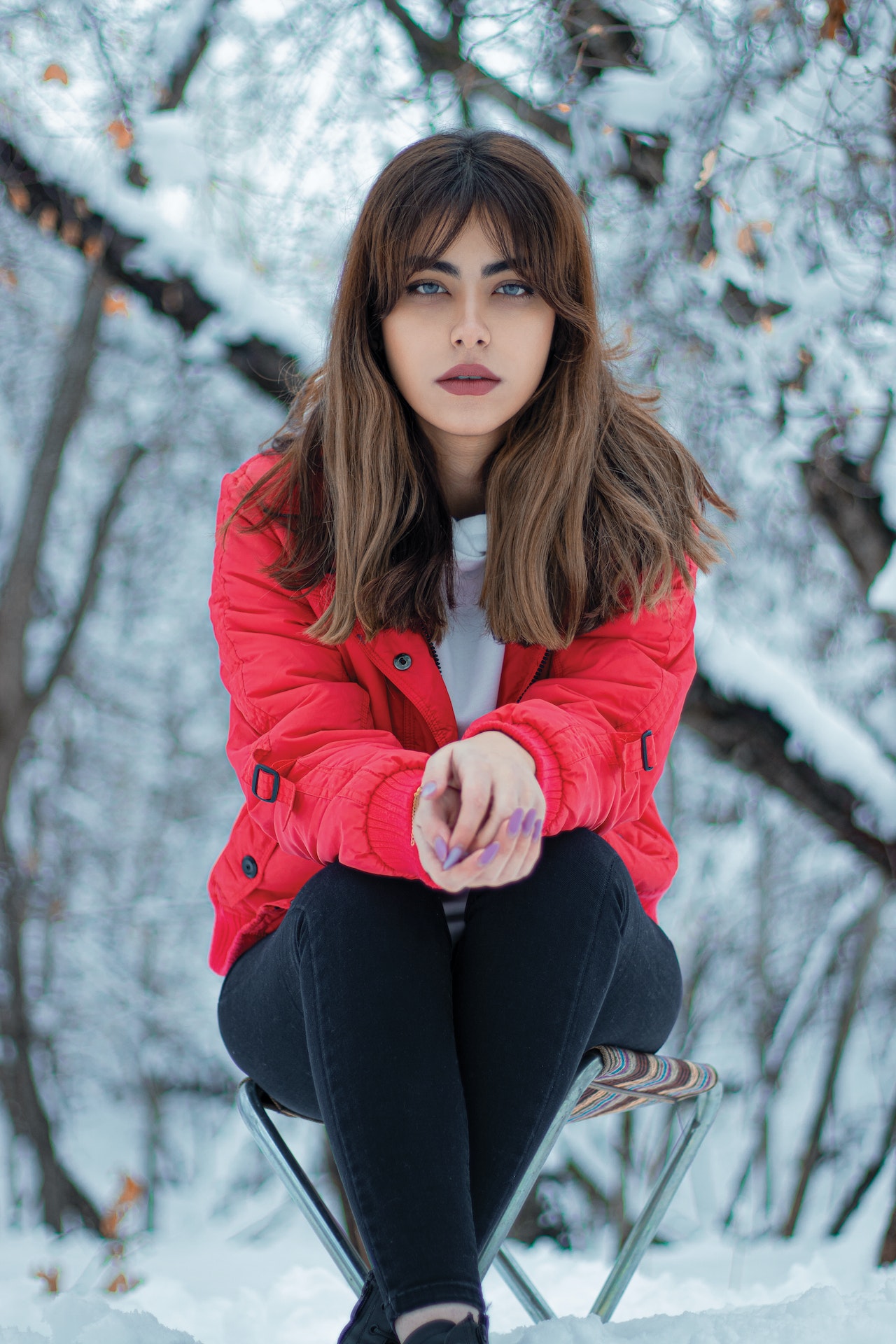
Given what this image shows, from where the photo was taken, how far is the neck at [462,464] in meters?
1.57

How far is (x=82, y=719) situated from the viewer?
5.60 m

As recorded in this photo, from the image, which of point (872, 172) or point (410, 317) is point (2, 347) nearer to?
point (872, 172)

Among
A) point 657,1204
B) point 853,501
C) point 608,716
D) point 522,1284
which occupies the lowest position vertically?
point 522,1284

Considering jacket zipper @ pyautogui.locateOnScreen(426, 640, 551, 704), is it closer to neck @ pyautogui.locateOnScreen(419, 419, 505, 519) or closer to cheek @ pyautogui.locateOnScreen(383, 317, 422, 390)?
neck @ pyautogui.locateOnScreen(419, 419, 505, 519)

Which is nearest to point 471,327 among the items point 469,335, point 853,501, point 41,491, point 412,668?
point 469,335

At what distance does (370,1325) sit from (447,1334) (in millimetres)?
112

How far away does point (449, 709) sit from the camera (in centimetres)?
148

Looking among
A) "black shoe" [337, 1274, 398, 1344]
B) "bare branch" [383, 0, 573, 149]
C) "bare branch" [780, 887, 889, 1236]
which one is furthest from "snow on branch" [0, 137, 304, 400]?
"bare branch" [780, 887, 889, 1236]

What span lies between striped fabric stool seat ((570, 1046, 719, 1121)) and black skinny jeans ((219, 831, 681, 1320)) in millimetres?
44

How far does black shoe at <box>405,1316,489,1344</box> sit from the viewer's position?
0.98 metres

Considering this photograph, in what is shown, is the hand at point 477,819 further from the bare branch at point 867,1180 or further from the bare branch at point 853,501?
the bare branch at point 867,1180

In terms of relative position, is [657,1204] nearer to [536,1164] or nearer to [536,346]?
[536,1164]

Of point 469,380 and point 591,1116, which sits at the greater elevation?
point 469,380

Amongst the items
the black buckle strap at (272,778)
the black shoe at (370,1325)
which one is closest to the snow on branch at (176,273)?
the black buckle strap at (272,778)
